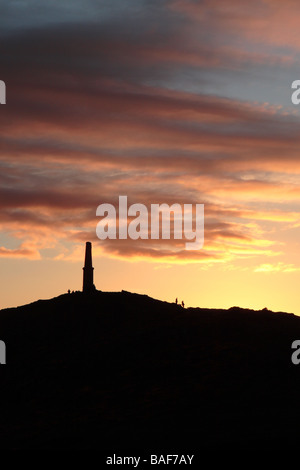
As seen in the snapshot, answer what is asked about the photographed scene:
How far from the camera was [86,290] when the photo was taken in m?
62.8

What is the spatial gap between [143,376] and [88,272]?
10557 mm

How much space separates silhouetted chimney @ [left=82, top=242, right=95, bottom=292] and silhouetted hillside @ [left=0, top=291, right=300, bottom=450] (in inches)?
34.1

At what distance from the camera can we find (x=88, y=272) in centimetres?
6119

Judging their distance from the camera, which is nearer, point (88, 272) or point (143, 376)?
point (143, 376)

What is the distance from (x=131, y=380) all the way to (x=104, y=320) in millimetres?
8229

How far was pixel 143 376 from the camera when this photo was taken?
54094 mm

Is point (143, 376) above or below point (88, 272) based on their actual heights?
below

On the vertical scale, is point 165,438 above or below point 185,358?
below

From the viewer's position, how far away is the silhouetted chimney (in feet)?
200

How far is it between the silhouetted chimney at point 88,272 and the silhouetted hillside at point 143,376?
0.87 metres

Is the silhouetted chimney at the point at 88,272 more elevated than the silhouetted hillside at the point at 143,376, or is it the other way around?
the silhouetted chimney at the point at 88,272

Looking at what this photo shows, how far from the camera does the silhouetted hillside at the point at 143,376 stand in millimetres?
44219
